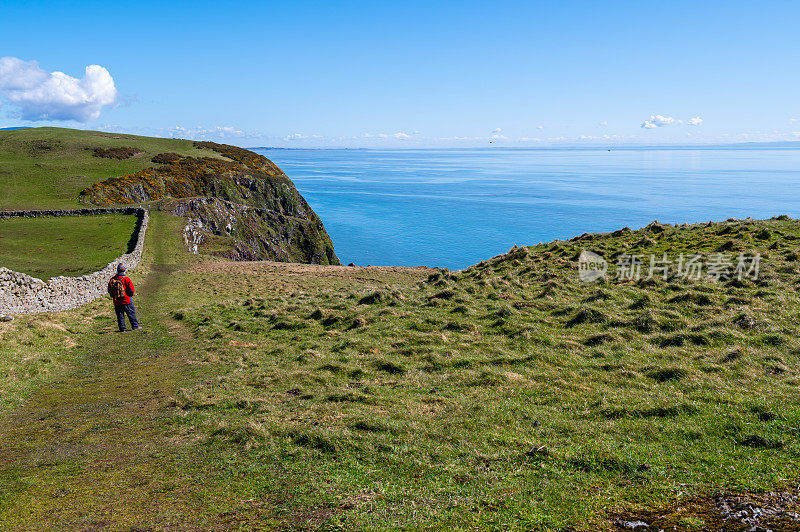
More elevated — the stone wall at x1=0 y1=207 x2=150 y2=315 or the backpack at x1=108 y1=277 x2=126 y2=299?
the backpack at x1=108 y1=277 x2=126 y2=299

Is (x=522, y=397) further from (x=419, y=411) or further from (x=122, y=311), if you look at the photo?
(x=122, y=311)

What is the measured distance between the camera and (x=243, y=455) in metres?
8.66

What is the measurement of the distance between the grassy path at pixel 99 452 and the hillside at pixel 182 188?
5077cm

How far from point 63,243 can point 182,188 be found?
4583 cm

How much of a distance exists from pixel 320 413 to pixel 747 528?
8054 millimetres

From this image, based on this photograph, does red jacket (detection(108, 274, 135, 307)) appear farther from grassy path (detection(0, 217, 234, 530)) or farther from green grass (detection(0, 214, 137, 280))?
green grass (detection(0, 214, 137, 280))

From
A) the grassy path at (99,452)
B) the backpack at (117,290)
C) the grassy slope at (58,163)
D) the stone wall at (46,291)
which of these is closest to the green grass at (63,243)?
the stone wall at (46,291)

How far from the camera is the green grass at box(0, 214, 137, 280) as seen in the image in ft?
116

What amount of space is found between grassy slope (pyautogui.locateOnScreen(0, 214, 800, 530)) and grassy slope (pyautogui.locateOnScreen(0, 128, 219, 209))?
6753 cm

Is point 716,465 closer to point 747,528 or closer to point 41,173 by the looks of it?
point 747,528

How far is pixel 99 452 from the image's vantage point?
9031mm

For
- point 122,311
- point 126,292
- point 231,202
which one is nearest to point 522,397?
point 126,292

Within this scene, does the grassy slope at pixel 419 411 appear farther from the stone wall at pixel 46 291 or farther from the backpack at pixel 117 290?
the stone wall at pixel 46 291

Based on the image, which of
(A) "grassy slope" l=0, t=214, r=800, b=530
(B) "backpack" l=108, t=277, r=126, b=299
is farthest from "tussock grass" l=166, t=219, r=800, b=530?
(B) "backpack" l=108, t=277, r=126, b=299
